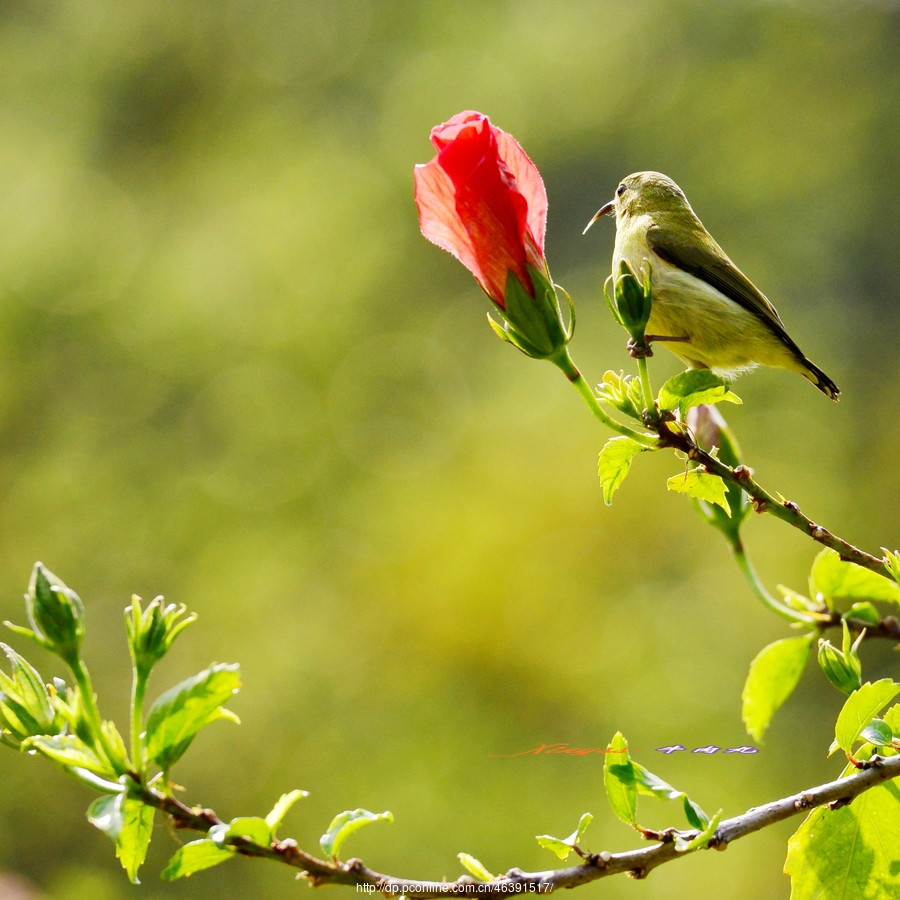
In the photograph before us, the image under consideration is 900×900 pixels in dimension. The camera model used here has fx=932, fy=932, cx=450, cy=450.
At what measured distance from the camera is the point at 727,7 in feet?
40.4

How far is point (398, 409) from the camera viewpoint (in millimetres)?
8234

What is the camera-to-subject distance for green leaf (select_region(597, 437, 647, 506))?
2.23 ft

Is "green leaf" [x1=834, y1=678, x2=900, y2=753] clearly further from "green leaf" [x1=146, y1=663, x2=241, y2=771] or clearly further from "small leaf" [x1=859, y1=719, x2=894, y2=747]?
"green leaf" [x1=146, y1=663, x2=241, y2=771]

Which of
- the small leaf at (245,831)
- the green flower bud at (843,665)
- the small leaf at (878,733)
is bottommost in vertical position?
the small leaf at (245,831)

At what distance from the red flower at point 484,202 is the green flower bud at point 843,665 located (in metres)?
0.37

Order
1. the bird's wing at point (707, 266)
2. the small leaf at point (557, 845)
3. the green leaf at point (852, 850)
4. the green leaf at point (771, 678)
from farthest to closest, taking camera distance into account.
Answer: the bird's wing at point (707, 266)
the green leaf at point (771, 678)
the green leaf at point (852, 850)
the small leaf at point (557, 845)

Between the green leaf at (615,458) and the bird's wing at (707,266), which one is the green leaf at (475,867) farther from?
the bird's wing at (707,266)

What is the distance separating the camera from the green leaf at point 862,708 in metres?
0.64

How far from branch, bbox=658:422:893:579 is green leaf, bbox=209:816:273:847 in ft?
1.22

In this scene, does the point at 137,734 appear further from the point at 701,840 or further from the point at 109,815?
the point at 701,840

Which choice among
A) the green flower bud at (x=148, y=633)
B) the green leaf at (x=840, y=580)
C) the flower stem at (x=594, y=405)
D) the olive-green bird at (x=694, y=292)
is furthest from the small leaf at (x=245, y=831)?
the olive-green bird at (x=694, y=292)

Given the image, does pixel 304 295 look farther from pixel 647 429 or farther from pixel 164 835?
pixel 647 429

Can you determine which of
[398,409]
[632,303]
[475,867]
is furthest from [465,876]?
[398,409]

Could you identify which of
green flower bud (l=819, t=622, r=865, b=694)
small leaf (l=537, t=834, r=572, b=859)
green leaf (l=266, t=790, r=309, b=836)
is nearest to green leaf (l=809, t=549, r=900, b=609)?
green flower bud (l=819, t=622, r=865, b=694)
